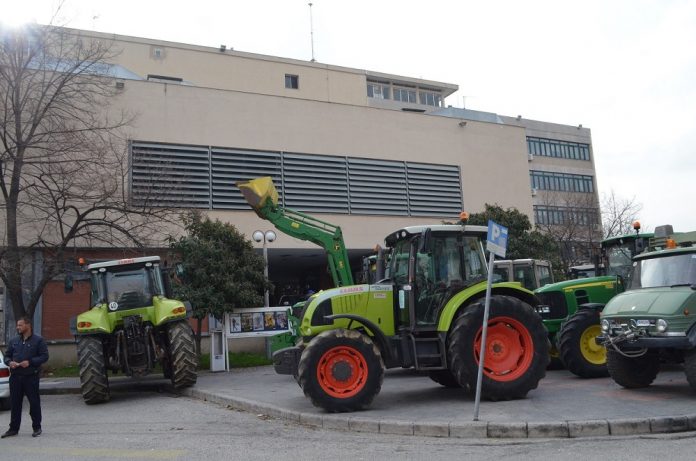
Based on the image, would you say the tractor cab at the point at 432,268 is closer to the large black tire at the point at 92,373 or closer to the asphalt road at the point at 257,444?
the asphalt road at the point at 257,444

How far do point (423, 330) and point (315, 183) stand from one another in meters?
18.2

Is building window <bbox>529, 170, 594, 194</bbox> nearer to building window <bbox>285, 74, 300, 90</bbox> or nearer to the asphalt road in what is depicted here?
building window <bbox>285, 74, 300, 90</bbox>

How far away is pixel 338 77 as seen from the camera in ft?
142

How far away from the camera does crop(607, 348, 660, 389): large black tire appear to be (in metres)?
10.5

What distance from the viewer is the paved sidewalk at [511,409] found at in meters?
7.79

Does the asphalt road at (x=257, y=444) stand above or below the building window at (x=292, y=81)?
below

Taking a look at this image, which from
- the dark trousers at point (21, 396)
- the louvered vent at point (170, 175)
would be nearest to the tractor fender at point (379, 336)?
the dark trousers at point (21, 396)

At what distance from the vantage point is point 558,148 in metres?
62.5

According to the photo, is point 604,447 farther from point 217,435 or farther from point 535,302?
point 217,435

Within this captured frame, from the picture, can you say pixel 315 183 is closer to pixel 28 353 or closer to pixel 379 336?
pixel 379 336

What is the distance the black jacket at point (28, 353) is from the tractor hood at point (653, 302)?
8.92 m

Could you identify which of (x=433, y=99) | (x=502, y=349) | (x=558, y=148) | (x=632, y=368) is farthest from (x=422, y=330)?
(x=558, y=148)

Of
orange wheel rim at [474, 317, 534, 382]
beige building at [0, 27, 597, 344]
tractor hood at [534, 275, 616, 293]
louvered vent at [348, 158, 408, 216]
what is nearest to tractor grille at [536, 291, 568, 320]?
tractor hood at [534, 275, 616, 293]

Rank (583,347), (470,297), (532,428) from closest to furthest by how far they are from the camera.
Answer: (532,428) < (470,297) < (583,347)
